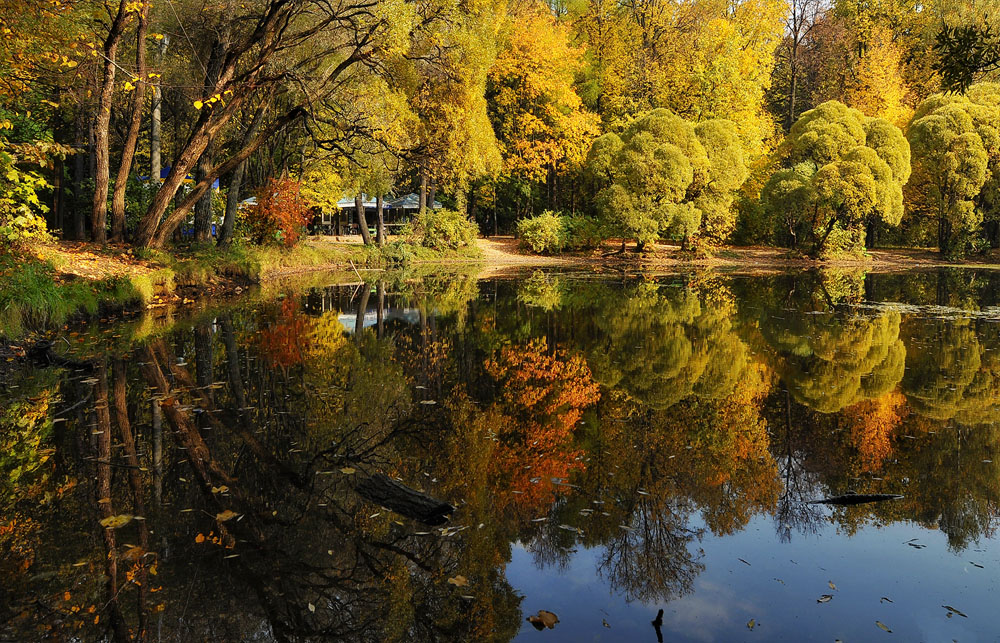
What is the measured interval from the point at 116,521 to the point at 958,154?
37.9 metres

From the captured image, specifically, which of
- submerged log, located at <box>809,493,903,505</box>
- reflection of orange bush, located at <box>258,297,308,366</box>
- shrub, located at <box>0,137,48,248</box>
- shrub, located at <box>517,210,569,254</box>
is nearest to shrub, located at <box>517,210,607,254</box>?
shrub, located at <box>517,210,569,254</box>

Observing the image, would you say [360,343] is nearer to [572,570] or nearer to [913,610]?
[572,570]

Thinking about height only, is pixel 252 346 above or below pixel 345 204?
below

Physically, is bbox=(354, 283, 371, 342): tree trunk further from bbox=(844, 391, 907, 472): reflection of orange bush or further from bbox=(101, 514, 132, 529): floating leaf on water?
bbox=(844, 391, 907, 472): reflection of orange bush

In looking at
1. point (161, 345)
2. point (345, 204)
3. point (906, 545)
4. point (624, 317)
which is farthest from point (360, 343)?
point (345, 204)

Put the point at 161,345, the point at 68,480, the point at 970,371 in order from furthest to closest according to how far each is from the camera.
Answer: the point at 161,345 → the point at 970,371 → the point at 68,480

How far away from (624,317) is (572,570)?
1048 centimetres

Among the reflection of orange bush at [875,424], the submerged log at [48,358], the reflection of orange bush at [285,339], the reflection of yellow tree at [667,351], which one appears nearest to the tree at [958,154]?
the reflection of yellow tree at [667,351]

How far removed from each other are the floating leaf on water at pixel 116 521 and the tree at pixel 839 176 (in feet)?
101

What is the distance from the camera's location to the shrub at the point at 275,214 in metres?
24.1

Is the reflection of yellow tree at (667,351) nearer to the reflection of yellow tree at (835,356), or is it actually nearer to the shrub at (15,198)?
the reflection of yellow tree at (835,356)

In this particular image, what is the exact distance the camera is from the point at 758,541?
4402 millimetres

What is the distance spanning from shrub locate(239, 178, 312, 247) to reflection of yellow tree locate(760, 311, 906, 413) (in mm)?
17523

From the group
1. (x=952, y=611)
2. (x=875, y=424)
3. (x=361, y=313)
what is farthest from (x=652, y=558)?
→ (x=361, y=313)
